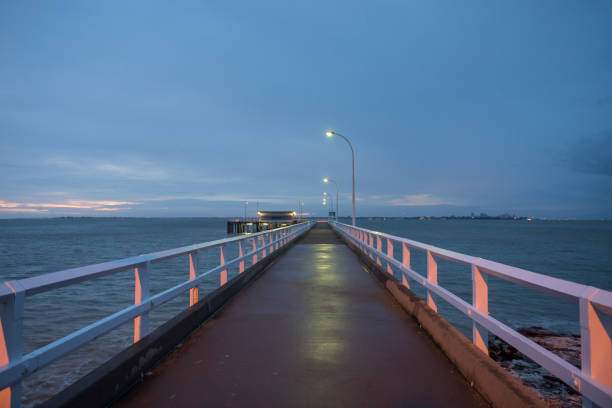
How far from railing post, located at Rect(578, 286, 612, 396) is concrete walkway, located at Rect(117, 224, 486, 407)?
4.63 ft

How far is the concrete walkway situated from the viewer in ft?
11.1

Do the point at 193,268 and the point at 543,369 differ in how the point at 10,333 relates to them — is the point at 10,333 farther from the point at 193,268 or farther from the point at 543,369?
the point at 543,369

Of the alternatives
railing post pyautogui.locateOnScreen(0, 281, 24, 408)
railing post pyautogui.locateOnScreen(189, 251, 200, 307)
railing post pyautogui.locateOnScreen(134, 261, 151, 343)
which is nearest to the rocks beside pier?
railing post pyautogui.locateOnScreen(189, 251, 200, 307)

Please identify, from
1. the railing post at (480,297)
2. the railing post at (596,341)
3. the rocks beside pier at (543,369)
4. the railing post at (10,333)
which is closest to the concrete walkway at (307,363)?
the railing post at (480,297)

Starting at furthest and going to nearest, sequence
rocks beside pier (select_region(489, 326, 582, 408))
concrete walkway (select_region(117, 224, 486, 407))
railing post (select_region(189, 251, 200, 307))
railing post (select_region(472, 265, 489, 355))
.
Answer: rocks beside pier (select_region(489, 326, 582, 408)), railing post (select_region(189, 251, 200, 307)), railing post (select_region(472, 265, 489, 355)), concrete walkway (select_region(117, 224, 486, 407))

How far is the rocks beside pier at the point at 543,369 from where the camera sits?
7164mm

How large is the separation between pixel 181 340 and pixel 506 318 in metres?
15.0

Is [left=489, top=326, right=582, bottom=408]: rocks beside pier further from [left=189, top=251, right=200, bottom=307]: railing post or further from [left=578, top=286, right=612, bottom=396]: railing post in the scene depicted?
[left=189, top=251, right=200, bottom=307]: railing post

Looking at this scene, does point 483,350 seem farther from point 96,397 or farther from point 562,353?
point 562,353

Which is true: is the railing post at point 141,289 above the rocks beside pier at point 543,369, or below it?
above

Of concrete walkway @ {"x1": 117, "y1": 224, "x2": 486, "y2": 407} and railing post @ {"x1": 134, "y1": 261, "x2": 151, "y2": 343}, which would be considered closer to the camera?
concrete walkway @ {"x1": 117, "y1": 224, "x2": 486, "y2": 407}

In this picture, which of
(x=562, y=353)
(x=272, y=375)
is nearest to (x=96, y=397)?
(x=272, y=375)

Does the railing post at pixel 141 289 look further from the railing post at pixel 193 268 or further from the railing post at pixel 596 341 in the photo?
the railing post at pixel 596 341

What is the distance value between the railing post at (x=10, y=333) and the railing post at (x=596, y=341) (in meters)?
3.51
